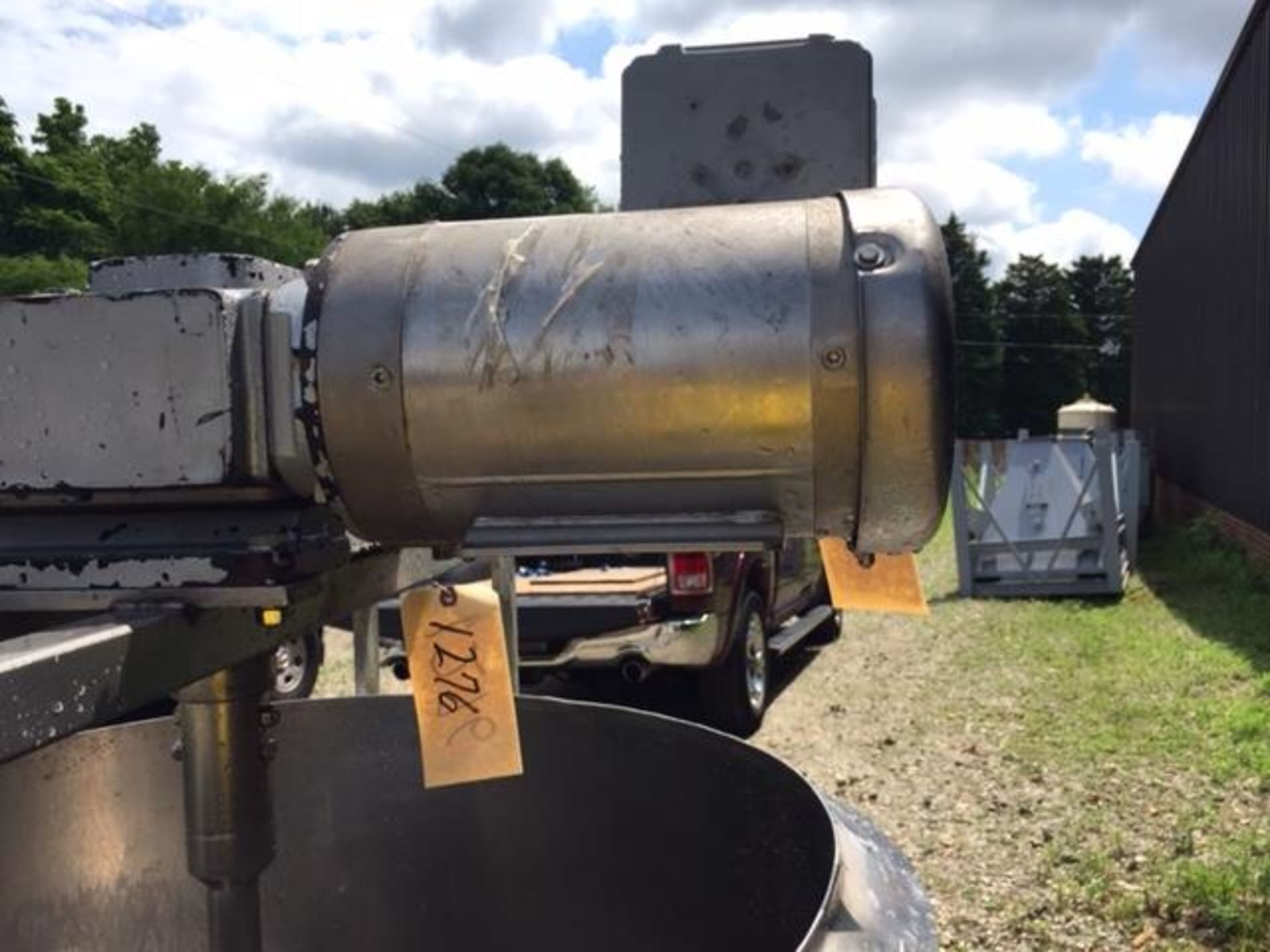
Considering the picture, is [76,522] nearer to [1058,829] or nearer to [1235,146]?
[1058,829]

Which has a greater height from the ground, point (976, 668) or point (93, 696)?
point (93, 696)

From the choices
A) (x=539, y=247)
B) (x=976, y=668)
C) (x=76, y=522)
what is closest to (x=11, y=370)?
(x=76, y=522)

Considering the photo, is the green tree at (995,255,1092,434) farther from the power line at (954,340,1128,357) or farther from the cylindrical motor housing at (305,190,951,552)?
the cylindrical motor housing at (305,190,951,552)

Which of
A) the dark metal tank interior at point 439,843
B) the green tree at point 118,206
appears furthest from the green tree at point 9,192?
the dark metal tank interior at point 439,843

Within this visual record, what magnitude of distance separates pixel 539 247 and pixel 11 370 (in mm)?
570

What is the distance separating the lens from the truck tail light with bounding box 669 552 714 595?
6023mm

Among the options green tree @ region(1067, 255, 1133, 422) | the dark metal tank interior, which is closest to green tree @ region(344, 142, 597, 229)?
green tree @ region(1067, 255, 1133, 422)

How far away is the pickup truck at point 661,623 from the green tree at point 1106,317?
42135mm

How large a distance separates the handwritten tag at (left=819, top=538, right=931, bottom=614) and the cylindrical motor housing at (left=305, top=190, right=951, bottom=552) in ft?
1.21

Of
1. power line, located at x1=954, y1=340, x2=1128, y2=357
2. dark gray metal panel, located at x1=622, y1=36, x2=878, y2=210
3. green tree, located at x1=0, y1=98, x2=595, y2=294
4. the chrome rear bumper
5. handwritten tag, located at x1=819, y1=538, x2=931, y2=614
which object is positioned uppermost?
green tree, located at x1=0, y1=98, x2=595, y2=294

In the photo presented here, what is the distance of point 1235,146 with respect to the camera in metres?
12.2

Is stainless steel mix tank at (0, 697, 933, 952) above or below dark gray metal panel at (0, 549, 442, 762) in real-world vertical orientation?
below

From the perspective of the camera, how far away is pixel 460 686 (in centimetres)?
152

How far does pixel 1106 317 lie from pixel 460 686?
4963cm
